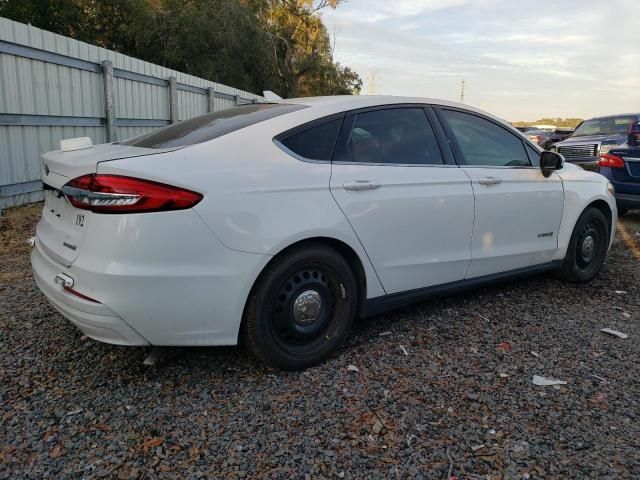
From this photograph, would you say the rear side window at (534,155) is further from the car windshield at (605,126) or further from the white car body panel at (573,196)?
the car windshield at (605,126)

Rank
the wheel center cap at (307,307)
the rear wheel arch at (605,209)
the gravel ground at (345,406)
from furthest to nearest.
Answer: the rear wheel arch at (605,209) → the wheel center cap at (307,307) → the gravel ground at (345,406)

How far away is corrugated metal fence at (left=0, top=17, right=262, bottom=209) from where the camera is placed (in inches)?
264

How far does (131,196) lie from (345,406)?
4.80ft

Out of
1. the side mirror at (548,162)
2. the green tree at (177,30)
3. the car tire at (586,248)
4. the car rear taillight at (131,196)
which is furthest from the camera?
the green tree at (177,30)

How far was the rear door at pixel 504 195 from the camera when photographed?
3953mm

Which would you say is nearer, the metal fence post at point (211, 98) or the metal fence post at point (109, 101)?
the metal fence post at point (109, 101)

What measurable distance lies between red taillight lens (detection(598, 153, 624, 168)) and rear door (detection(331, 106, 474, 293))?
19.4 feet

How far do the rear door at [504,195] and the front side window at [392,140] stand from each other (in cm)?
23

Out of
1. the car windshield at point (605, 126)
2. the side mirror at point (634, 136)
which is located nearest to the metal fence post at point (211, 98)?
the car windshield at point (605, 126)

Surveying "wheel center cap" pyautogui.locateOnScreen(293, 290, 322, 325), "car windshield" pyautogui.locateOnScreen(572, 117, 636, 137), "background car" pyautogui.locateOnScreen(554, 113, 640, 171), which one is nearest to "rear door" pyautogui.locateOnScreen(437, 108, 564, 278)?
"wheel center cap" pyautogui.locateOnScreen(293, 290, 322, 325)

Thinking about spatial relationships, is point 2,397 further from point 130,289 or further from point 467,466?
point 467,466

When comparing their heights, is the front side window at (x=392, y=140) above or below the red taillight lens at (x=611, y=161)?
above

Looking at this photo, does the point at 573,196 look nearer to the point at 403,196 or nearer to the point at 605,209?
the point at 605,209

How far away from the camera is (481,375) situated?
123 inches
